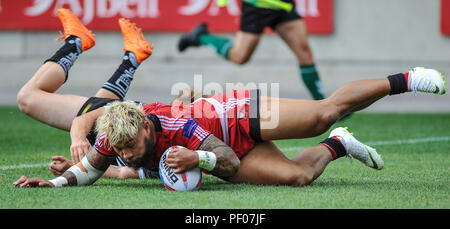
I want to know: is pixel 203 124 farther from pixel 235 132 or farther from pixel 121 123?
pixel 121 123

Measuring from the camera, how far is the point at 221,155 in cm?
464

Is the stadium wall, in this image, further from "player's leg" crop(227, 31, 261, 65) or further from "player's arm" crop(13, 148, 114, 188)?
"player's arm" crop(13, 148, 114, 188)

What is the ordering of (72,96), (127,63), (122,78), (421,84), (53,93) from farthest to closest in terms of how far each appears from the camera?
(127,63), (122,78), (53,93), (72,96), (421,84)

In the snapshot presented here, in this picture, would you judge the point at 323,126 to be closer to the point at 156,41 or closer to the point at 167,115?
the point at 167,115

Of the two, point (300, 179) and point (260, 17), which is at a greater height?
point (260, 17)

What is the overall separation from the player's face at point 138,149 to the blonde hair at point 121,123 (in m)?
0.04

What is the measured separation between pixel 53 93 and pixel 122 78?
0.60 metres

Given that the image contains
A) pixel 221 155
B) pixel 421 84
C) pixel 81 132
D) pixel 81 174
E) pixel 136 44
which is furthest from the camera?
pixel 136 44

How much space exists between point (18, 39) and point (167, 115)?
A: 988cm

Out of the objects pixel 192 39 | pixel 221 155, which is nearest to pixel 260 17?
pixel 192 39

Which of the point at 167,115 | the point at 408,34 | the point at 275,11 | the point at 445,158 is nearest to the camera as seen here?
the point at 167,115

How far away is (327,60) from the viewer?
13.6 metres
